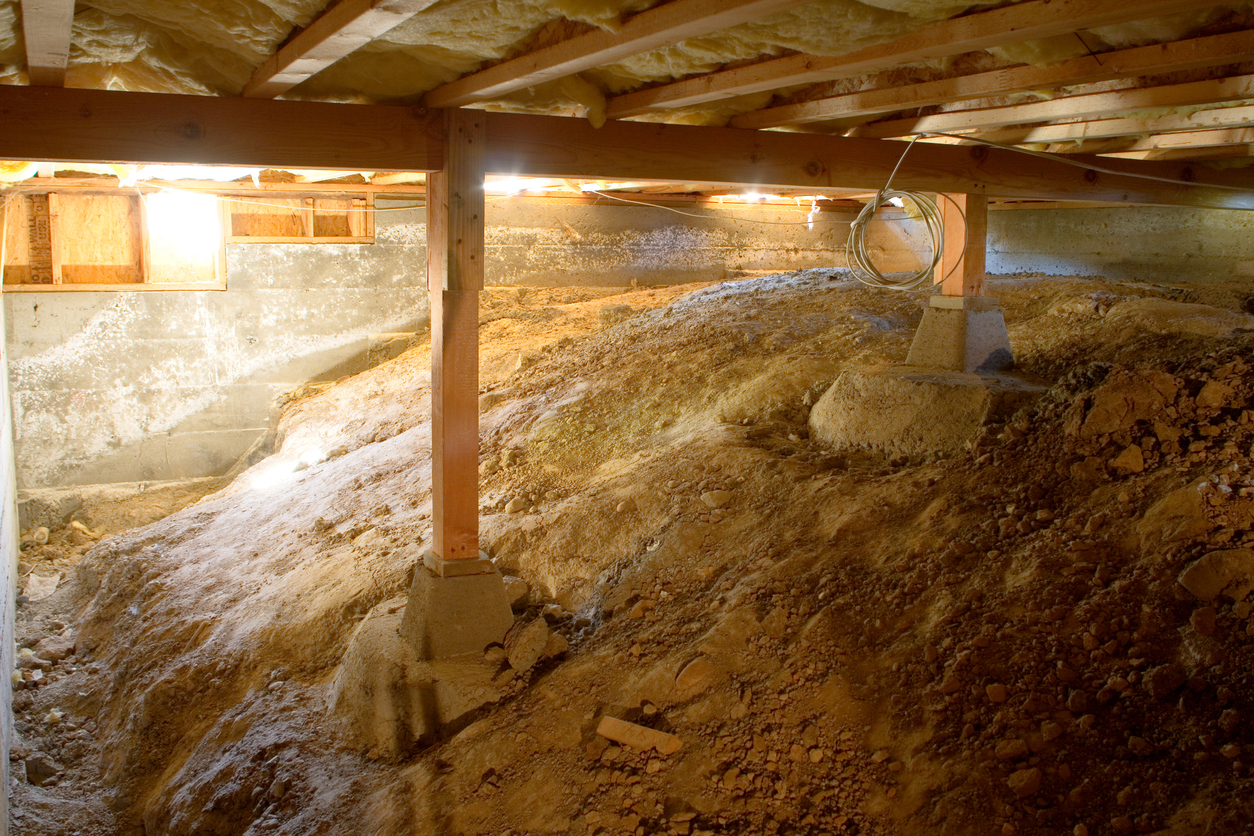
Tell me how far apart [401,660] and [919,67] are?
342 centimetres

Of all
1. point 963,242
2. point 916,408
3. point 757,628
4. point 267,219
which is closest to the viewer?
point 757,628

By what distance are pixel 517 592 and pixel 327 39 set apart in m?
2.59

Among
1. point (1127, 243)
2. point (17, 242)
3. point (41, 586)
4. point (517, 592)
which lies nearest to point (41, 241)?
point (17, 242)

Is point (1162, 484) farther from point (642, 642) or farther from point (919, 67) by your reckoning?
point (642, 642)

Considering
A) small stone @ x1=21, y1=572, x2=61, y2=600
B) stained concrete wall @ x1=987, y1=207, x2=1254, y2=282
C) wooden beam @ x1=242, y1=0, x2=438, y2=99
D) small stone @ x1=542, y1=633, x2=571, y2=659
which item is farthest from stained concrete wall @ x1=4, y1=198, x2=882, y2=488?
small stone @ x1=542, y1=633, x2=571, y2=659

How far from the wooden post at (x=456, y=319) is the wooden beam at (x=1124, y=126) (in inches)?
119

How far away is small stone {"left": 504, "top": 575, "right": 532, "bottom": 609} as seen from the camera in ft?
14.0

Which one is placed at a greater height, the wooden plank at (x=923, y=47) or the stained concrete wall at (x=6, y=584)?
the wooden plank at (x=923, y=47)

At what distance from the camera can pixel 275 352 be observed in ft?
31.4

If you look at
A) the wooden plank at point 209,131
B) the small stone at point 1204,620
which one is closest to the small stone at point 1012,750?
the small stone at point 1204,620

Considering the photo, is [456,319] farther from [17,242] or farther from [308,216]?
[17,242]

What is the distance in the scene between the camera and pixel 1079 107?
4.03 m

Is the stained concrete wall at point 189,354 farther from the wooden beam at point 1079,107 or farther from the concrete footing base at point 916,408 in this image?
the wooden beam at point 1079,107

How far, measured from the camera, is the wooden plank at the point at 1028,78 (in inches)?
120
